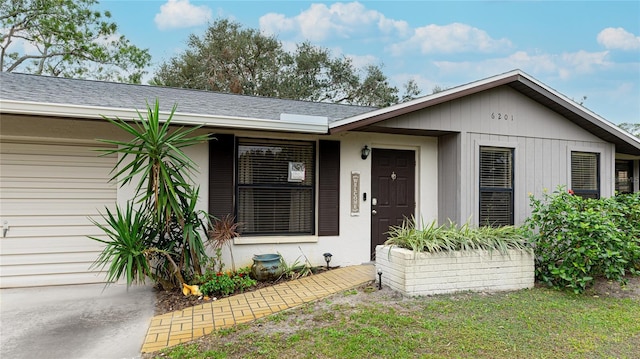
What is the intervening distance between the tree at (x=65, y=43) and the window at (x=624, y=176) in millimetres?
18967

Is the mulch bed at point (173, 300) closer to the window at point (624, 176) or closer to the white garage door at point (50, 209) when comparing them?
the white garage door at point (50, 209)

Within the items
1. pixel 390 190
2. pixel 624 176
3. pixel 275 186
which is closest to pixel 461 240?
pixel 390 190

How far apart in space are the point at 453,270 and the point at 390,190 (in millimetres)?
2048

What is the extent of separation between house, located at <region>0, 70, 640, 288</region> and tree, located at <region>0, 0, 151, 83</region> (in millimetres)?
12359

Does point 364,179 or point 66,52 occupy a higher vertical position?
point 66,52

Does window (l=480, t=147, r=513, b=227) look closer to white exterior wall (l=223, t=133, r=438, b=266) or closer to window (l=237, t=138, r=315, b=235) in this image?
white exterior wall (l=223, t=133, r=438, b=266)

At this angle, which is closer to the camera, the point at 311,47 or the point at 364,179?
the point at 364,179

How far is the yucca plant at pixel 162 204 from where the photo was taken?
4.05 m

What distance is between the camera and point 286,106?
7.00m

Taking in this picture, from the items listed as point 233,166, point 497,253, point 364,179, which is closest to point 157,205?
point 233,166

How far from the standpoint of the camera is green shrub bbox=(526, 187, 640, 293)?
443 centimetres

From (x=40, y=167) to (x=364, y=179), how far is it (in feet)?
15.7

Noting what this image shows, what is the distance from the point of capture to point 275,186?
18.3 feet

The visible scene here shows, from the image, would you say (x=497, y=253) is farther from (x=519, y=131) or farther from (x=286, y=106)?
(x=286, y=106)
